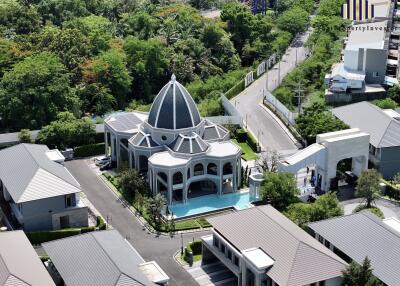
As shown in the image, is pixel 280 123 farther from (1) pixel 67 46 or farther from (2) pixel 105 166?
(1) pixel 67 46

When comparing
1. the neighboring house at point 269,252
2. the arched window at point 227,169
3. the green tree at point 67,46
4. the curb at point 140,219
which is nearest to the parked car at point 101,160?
the curb at point 140,219

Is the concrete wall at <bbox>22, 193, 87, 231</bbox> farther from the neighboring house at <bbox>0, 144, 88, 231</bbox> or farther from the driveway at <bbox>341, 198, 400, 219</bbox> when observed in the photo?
the driveway at <bbox>341, 198, 400, 219</bbox>

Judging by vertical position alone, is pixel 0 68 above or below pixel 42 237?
above

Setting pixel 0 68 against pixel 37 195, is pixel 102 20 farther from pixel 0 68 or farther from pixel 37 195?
pixel 37 195

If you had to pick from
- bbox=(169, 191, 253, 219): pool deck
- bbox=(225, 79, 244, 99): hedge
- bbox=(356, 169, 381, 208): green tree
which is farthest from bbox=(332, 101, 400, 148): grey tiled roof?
bbox=(225, 79, 244, 99): hedge

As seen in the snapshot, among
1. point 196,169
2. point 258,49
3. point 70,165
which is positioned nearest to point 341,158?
point 196,169
